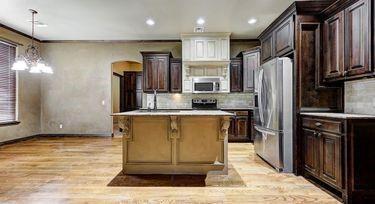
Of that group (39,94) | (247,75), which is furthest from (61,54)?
(247,75)

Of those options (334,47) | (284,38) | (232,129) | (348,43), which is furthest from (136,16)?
(348,43)

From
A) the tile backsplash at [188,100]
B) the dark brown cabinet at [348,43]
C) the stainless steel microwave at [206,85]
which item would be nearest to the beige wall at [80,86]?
the tile backsplash at [188,100]

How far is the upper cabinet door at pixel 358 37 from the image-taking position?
114 inches

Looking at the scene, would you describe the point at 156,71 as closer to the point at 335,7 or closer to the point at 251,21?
the point at 251,21

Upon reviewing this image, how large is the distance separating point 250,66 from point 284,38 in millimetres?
2527

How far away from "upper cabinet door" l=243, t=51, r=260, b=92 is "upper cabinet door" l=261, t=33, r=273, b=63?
1.31m

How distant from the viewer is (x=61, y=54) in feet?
25.0

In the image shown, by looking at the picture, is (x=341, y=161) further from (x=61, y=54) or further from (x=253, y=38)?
(x=61, y=54)

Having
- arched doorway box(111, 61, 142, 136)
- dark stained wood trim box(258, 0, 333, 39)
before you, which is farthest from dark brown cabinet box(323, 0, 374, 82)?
arched doorway box(111, 61, 142, 136)

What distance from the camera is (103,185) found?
3.33m

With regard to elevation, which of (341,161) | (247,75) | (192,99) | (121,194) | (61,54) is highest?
(61,54)

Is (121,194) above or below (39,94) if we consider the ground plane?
below

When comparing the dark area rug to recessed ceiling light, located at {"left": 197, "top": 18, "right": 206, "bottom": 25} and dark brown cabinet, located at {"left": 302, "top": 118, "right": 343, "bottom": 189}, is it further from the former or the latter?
recessed ceiling light, located at {"left": 197, "top": 18, "right": 206, "bottom": 25}

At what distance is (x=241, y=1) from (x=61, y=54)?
18.5 ft
